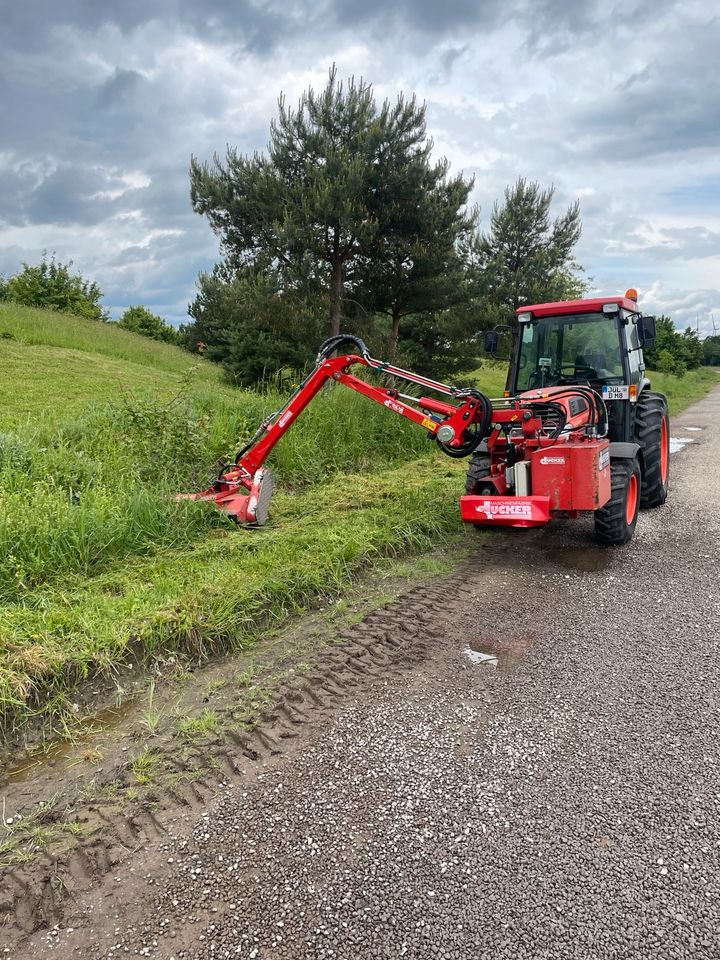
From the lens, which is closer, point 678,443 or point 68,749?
point 68,749

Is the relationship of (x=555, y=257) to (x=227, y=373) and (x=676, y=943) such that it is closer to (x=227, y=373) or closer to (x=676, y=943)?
(x=227, y=373)

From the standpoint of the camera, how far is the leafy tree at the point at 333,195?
13.0 meters

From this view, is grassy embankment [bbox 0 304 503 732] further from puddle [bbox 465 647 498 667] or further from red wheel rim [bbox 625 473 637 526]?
red wheel rim [bbox 625 473 637 526]

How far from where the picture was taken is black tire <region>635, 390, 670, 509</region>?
7418mm

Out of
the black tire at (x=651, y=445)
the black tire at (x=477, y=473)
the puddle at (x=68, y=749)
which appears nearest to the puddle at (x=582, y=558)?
the black tire at (x=477, y=473)

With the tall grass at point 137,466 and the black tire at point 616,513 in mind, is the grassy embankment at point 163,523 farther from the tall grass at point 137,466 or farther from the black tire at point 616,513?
the black tire at point 616,513

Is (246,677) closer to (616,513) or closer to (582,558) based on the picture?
(582,558)

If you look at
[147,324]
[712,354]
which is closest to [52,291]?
[147,324]

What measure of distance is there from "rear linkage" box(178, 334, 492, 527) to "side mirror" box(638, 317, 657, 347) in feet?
7.92

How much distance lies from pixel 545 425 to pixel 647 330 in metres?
2.25

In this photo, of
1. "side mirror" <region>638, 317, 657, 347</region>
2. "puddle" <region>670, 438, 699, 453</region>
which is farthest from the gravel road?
"puddle" <region>670, 438, 699, 453</region>

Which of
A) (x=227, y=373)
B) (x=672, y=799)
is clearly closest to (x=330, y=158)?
(x=227, y=373)

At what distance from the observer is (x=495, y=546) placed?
620 cm

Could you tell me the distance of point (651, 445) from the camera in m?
7.42
